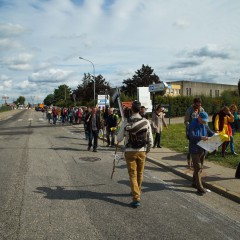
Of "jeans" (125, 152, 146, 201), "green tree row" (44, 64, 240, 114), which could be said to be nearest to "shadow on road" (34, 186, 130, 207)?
"jeans" (125, 152, 146, 201)

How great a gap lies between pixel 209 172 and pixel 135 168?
3.17 metres

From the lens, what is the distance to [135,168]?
245 inches

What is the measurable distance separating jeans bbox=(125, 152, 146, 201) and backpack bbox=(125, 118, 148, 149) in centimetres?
17

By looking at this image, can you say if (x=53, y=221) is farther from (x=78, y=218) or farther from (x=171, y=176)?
(x=171, y=176)

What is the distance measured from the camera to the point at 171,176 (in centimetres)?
877

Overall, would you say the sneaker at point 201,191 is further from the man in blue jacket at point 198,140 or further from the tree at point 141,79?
the tree at point 141,79

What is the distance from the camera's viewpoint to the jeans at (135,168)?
6.02 metres

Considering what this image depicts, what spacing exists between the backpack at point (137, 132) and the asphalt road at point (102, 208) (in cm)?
110

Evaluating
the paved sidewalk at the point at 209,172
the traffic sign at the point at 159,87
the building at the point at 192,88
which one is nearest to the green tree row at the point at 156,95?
the traffic sign at the point at 159,87

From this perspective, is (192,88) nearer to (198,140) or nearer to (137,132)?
(198,140)

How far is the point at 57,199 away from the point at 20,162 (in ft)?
15.1

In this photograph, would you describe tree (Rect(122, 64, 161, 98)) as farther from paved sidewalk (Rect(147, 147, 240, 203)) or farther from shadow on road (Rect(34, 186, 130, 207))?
shadow on road (Rect(34, 186, 130, 207))

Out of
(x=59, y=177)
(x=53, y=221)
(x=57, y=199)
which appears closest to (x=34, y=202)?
(x=57, y=199)

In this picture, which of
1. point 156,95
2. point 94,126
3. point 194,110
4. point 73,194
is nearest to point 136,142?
point 73,194
